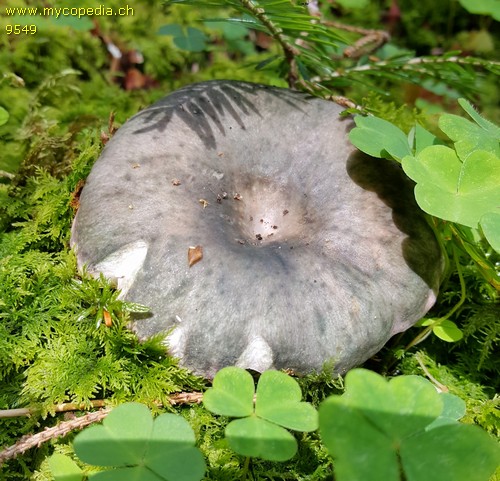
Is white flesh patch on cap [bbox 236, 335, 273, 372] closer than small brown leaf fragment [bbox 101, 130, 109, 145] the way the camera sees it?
Yes

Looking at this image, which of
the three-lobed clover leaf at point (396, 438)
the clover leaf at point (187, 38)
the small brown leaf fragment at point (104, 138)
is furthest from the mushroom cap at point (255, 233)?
the clover leaf at point (187, 38)

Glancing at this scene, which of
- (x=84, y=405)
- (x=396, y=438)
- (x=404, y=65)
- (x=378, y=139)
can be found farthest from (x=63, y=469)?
(x=404, y=65)

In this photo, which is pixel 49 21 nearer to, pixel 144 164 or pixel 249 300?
pixel 144 164

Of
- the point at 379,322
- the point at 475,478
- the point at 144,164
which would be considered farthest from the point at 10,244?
the point at 475,478

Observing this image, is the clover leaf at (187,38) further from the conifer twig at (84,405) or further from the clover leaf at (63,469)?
the clover leaf at (63,469)

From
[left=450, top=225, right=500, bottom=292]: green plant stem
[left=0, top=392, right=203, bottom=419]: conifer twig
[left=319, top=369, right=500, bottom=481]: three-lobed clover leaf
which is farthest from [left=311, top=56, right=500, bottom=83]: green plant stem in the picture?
[left=319, top=369, right=500, bottom=481]: three-lobed clover leaf

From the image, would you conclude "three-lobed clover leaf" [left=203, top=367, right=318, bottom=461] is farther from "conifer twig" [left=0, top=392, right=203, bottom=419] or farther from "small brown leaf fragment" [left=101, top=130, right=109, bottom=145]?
"small brown leaf fragment" [left=101, top=130, right=109, bottom=145]

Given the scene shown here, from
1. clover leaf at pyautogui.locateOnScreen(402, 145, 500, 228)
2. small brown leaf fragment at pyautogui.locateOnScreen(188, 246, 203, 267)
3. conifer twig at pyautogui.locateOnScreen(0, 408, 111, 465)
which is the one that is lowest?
conifer twig at pyautogui.locateOnScreen(0, 408, 111, 465)
